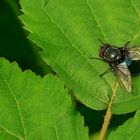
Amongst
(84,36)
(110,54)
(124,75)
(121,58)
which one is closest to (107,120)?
(124,75)

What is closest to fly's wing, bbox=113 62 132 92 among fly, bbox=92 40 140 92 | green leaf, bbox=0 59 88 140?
fly, bbox=92 40 140 92

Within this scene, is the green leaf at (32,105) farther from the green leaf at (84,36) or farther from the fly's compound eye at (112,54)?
the fly's compound eye at (112,54)

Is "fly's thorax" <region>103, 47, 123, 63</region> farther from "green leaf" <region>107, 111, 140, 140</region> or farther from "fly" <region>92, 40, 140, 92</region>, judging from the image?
"green leaf" <region>107, 111, 140, 140</region>

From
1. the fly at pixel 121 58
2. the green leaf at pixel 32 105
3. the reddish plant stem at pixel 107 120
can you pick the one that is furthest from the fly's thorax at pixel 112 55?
the green leaf at pixel 32 105

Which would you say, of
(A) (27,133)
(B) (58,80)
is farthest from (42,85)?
(A) (27,133)

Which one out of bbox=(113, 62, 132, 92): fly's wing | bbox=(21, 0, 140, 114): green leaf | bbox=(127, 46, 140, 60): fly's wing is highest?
bbox=(21, 0, 140, 114): green leaf

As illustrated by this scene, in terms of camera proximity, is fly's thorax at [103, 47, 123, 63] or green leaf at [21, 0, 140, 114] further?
fly's thorax at [103, 47, 123, 63]

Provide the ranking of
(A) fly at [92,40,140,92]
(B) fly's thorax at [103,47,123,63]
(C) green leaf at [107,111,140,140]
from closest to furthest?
(C) green leaf at [107,111,140,140], (A) fly at [92,40,140,92], (B) fly's thorax at [103,47,123,63]
